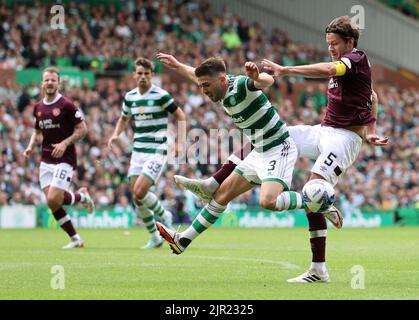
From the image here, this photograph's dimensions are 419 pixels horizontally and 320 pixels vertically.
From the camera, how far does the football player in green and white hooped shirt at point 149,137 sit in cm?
1484

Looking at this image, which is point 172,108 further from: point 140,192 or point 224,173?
point 224,173

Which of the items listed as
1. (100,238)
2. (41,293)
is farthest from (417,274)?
(100,238)

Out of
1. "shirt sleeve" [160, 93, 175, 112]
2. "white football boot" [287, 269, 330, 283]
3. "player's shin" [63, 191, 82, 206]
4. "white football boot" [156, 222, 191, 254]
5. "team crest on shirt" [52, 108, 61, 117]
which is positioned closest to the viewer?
Result: "white football boot" [287, 269, 330, 283]

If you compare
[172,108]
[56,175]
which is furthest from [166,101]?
[56,175]

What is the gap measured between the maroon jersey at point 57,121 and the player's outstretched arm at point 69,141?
0.33 ft

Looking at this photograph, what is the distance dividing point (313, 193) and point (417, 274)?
80.9 inches

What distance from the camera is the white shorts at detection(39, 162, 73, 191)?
14695 mm

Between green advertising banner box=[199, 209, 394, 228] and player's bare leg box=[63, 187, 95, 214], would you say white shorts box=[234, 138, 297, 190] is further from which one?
green advertising banner box=[199, 209, 394, 228]

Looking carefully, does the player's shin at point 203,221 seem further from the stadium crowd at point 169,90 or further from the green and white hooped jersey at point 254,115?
the stadium crowd at point 169,90

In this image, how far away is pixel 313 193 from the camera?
9.00 meters

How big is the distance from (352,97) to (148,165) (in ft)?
19.1

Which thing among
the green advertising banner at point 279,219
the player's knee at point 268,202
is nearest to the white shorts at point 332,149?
the player's knee at point 268,202

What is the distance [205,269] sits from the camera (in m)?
10.8

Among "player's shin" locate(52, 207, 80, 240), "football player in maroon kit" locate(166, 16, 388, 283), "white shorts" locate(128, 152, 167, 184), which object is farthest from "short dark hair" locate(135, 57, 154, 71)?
"football player in maroon kit" locate(166, 16, 388, 283)
